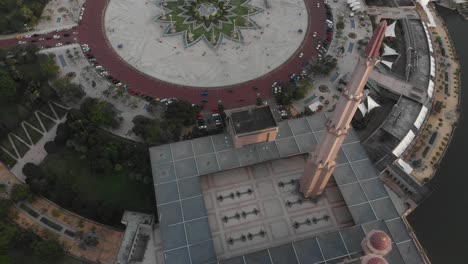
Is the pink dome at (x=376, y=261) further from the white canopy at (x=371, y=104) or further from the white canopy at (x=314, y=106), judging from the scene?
the white canopy at (x=371, y=104)

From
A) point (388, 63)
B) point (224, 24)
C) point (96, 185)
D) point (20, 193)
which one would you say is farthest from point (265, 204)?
point (224, 24)

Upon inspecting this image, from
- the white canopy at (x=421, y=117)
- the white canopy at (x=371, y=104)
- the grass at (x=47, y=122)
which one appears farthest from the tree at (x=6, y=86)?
the white canopy at (x=421, y=117)

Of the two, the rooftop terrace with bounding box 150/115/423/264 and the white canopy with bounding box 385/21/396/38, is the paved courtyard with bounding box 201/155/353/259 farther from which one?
the white canopy with bounding box 385/21/396/38

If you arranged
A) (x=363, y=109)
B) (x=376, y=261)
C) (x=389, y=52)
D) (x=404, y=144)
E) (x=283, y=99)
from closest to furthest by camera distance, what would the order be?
(x=376, y=261) < (x=404, y=144) < (x=363, y=109) < (x=283, y=99) < (x=389, y=52)

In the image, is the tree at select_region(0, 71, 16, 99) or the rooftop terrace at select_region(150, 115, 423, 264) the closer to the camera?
the rooftop terrace at select_region(150, 115, 423, 264)

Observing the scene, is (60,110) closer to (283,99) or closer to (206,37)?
(206,37)

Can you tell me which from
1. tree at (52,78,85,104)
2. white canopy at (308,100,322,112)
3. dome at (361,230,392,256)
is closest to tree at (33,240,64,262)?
tree at (52,78,85,104)
